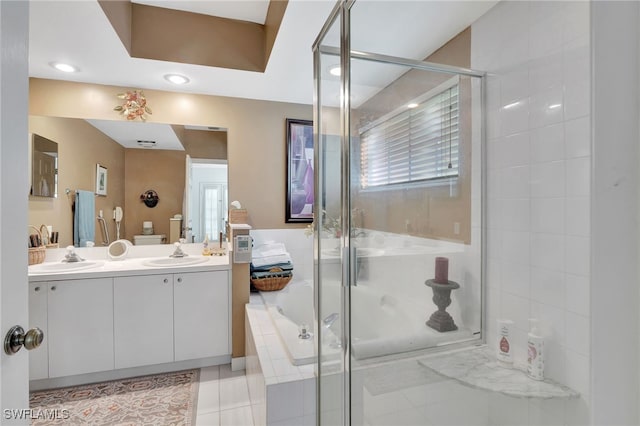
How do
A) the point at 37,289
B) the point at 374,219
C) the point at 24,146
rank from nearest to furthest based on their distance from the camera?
the point at 24,146, the point at 374,219, the point at 37,289

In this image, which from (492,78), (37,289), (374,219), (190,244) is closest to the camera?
(492,78)

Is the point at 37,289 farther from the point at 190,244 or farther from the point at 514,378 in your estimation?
the point at 514,378

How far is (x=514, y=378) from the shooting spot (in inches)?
47.9

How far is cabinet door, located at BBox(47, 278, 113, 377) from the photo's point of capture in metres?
2.12

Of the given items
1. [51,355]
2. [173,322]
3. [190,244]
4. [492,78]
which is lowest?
[51,355]

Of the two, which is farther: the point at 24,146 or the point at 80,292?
the point at 80,292

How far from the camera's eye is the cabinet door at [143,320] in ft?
7.35

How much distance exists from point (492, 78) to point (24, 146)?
166cm

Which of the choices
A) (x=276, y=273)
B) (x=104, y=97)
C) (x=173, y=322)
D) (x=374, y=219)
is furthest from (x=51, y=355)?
(x=374, y=219)

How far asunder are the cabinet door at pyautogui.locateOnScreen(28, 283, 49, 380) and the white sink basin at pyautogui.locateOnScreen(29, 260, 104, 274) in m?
0.13

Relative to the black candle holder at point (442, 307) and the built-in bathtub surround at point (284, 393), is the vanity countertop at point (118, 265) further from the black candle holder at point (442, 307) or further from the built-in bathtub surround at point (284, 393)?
the black candle holder at point (442, 307)

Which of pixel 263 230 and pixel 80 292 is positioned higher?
pixel 263 230

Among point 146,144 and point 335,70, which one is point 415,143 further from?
point 146,144

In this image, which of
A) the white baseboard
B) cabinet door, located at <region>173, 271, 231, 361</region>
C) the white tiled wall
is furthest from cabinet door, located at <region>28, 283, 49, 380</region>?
the white tiled wall
